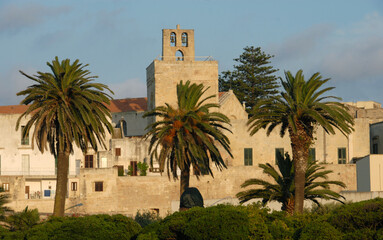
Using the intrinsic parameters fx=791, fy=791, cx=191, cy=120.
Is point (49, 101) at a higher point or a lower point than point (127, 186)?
higher

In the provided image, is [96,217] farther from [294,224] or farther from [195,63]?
[195,63]

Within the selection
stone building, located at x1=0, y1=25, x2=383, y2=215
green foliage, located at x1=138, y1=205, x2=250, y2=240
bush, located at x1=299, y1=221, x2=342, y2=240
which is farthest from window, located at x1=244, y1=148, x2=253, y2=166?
bush, located at x1=299, y1=221, x2=342, y2=240

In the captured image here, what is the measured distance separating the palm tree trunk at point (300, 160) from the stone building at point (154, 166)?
21801mm

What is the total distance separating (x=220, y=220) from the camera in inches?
1421

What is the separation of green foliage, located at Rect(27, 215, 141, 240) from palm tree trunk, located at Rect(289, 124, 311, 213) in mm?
9450

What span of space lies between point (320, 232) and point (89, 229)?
38.7 feet

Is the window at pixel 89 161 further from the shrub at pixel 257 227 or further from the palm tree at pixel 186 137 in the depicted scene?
the shrub at pixel 257 227

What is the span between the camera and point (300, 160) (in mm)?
44562

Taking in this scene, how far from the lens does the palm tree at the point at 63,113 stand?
4788 cm

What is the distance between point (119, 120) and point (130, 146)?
47.8 feet

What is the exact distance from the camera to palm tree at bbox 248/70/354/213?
44.2 meters

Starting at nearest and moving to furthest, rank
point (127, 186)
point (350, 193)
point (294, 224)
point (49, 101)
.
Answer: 1. point (294, 224)
2. point (49, 101)
3. point (350, 193)
4. point (127, 186)

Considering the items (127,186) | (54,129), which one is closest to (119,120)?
(127,186)

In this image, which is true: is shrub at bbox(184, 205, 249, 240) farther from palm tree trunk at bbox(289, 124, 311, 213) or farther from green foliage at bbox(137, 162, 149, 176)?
green foliage at bbox(137, 162, 149, 176)
